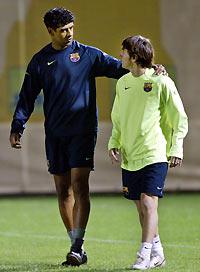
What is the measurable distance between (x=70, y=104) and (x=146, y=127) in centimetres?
80

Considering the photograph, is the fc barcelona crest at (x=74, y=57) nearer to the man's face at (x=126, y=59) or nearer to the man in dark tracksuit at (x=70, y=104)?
the man in dark tracksuit at (x=70, y=104)

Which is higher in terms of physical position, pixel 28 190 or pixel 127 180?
pixel 127 180

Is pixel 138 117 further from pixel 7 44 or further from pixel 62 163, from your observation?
pixel 7 44

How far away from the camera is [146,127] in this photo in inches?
214

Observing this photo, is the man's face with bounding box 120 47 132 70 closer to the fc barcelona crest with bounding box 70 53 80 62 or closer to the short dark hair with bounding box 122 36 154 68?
the short dark hair with bounding box 122 36 154 68

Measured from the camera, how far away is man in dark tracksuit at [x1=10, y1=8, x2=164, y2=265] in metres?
5.97

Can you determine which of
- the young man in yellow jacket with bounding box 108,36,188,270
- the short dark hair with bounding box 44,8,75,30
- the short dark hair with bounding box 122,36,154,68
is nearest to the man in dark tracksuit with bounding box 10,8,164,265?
the short dark hair with bounding box 44,8,75,30

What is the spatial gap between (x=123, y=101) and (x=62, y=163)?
33.5 inches

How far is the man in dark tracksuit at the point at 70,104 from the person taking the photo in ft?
19.6

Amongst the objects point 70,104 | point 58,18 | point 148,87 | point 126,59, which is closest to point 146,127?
point 148,87

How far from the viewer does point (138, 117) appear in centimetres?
546

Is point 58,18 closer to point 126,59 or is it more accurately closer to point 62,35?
point 62,35

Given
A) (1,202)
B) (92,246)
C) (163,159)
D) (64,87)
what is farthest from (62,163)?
(1,202)

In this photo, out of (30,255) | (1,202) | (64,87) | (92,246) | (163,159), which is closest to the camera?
(163,159)
